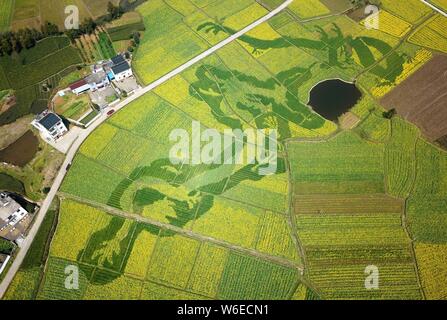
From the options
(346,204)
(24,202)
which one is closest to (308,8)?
(346,204)

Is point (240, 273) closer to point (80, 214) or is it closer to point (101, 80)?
point (80, 214)

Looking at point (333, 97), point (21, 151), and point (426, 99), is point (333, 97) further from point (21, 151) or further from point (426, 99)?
point (21, 151)

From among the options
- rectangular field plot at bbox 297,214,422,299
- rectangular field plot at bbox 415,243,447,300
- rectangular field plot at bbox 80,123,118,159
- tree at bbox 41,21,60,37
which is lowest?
rectangular field plot at bbox 415,243,447,300

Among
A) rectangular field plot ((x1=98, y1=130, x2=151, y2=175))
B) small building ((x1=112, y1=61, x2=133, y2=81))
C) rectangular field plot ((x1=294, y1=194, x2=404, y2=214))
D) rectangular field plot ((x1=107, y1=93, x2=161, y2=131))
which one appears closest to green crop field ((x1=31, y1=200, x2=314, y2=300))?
rectangular field plot ((x1=98, y1=130, x2=151, y2=175))

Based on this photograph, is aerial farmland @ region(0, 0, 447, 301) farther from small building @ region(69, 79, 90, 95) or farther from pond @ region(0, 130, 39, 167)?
pond @ region(0, 130, 39, 167)

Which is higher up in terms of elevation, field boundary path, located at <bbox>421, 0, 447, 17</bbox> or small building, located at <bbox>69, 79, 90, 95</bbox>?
small building, located at <bbox>69, 79, 90, 95</bbox>

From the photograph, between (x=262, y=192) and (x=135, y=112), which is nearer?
(x=262, y=192)
